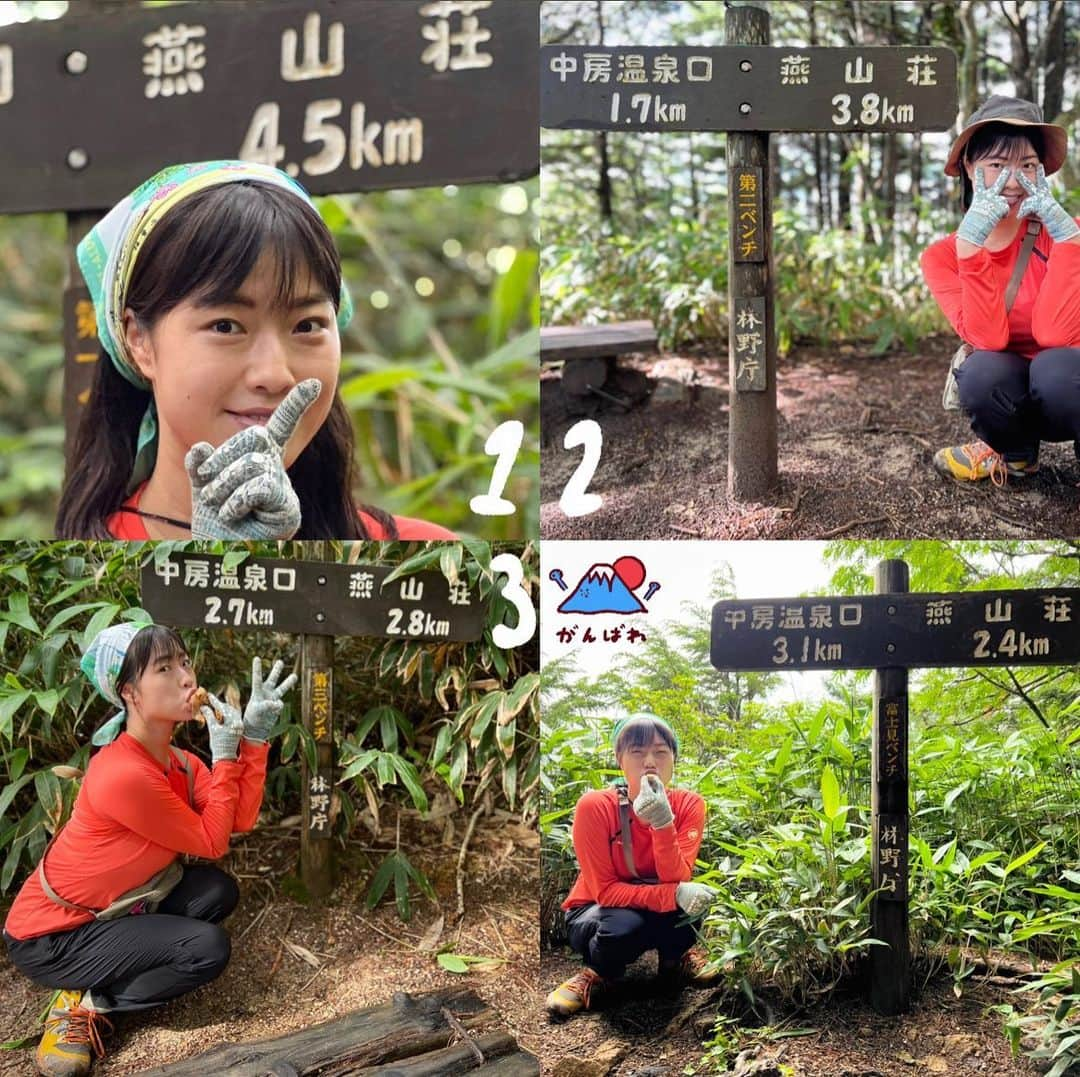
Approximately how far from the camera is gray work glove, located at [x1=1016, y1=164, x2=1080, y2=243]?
3.04 meters

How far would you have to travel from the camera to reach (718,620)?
10.6 ft

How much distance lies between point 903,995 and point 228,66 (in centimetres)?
334

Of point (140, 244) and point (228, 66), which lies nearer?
point (140, 244)

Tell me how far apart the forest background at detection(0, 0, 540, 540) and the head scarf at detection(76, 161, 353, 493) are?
0.56 m

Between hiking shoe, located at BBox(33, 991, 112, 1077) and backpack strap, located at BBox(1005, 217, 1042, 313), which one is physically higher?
backpack strap, located at BBox(1005, 217, 1042, 313)

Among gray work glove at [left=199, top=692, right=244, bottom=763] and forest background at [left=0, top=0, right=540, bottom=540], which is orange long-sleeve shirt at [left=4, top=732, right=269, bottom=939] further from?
forest background at [left=0, top=0, right=540, bottom=540]

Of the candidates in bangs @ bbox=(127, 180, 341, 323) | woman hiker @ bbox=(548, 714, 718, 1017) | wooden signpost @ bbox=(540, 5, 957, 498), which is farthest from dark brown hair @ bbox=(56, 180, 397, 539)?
woman hiker @ bbox=(548, 714, 718, 1017)

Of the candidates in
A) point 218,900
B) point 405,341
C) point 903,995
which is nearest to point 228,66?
point 405,341

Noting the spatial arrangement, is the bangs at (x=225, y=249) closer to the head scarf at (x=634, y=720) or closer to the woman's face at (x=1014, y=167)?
the head scarf at (x=634, y=720)

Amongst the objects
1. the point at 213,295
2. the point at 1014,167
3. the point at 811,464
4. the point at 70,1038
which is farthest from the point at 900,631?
the point at 70,1038

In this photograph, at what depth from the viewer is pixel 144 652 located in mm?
3170

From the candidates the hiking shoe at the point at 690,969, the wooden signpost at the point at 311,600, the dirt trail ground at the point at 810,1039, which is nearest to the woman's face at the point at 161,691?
the wooden signpost at the point at 311,600

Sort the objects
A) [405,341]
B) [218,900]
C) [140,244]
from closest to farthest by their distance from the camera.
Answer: [140,244], [218,900], [405,341]

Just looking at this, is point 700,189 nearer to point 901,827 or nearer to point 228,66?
point 228,66
